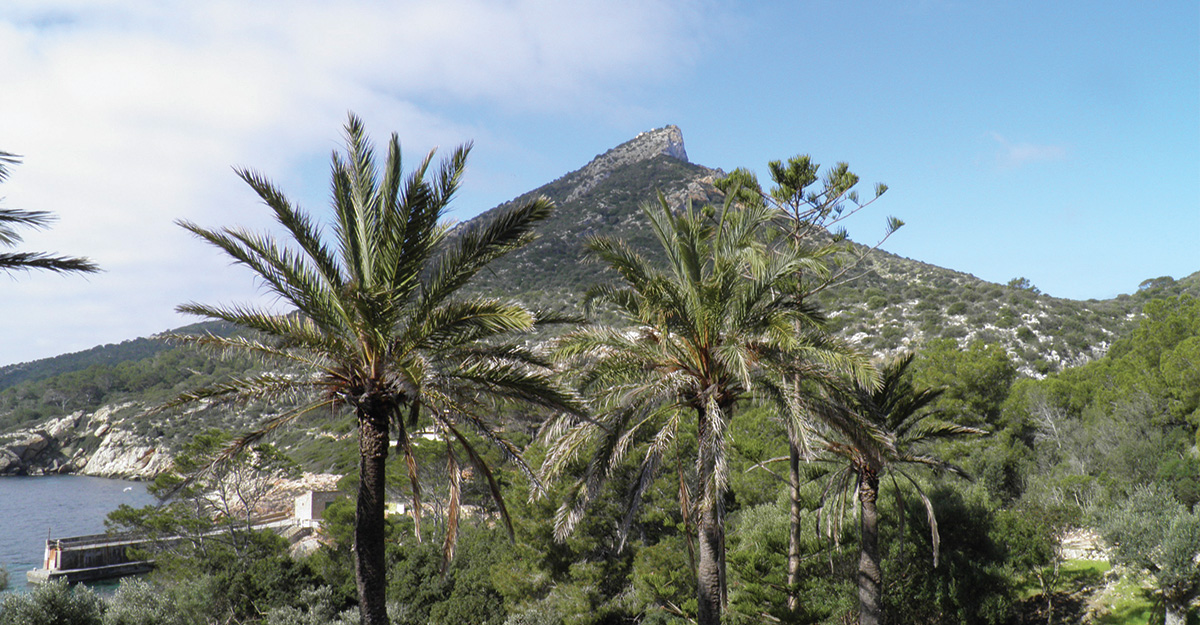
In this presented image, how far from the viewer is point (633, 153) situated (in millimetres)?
127938

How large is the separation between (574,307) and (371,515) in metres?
13.7

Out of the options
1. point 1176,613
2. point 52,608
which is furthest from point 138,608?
point 1176,613

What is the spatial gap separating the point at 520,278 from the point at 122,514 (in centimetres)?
4631

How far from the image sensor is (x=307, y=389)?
7.71 metres

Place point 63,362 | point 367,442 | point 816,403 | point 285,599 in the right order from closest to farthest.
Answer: point 367,442 → point 816,403 → point 285,599 → point 63,362

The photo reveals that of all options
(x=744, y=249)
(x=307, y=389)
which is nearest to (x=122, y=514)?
(x=307, y=389)

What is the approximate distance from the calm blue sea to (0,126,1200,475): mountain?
4792 mm

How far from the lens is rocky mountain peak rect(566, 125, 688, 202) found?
118m

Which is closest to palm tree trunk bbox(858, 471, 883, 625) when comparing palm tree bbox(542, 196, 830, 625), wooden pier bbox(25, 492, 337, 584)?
palm tree bbox(542, 196, 830, 625)

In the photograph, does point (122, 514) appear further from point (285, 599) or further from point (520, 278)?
point (520, 278)

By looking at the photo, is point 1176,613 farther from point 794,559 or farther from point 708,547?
point 708,547

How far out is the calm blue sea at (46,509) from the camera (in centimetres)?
4894

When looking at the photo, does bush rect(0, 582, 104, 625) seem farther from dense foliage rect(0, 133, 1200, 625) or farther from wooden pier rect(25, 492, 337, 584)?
wooden pier rect(25, 492, 337, 584)

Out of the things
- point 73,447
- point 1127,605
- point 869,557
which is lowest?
point 1127,605
